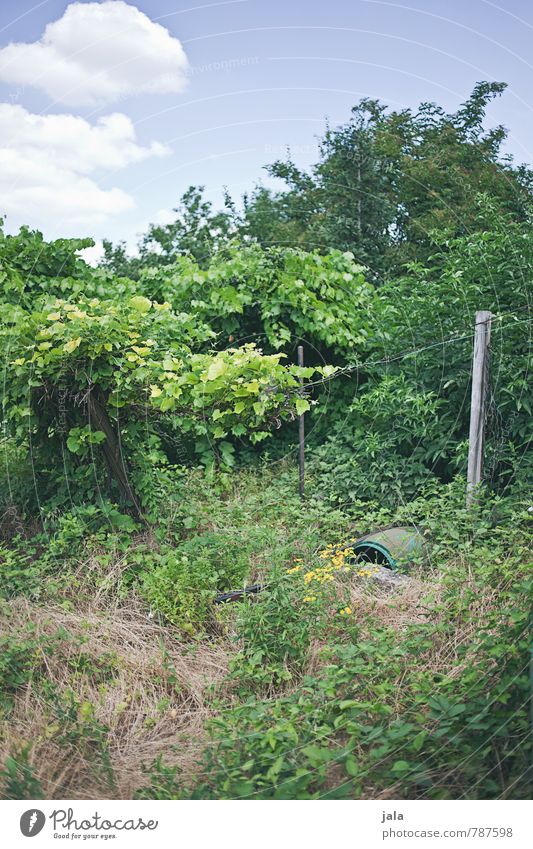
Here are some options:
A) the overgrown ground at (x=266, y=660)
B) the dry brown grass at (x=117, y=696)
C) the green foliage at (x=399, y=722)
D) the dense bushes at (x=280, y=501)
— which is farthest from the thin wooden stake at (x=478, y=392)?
the dry brown grass at (x=117, y=696)

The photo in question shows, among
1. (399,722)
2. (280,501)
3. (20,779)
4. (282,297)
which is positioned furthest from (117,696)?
(282,297)

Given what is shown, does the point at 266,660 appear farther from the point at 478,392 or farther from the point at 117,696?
the point at 478,392

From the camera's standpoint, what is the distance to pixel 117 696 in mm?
2664

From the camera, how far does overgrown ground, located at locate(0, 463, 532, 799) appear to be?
2.04 m

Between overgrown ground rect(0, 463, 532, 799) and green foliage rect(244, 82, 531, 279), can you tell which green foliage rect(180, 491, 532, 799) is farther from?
green foliage rect(244, 82, 531, 279)

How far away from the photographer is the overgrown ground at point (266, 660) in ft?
Answer: 6.71

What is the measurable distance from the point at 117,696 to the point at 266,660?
59 centimetres

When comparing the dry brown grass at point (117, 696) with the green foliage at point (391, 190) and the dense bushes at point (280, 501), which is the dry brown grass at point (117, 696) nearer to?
the dense bushes at point (280, 501)

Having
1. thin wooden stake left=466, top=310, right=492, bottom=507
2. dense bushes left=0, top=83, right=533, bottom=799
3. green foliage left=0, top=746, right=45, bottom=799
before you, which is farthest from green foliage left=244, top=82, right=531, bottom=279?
green foliage left=0, top=746, right=45, bottom=799

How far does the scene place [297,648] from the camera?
9.20 ft

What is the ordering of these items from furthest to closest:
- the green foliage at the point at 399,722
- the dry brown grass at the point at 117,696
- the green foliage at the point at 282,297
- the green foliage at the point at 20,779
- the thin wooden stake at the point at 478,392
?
the green foliage at the point at 282,297 → the thin wooden stake at the point at 478,392 → the dry brown grass at the point at 117,696 → the green foliage at the point at 20,779 → the green foliage at the point at 399,722
